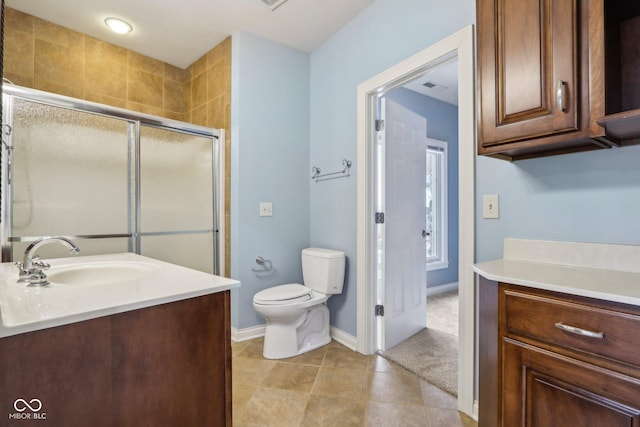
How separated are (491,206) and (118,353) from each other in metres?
1.62

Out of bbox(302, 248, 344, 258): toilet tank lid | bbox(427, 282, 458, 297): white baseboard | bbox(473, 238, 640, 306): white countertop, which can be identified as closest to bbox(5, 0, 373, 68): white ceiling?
bbox(302, 248, 344, 258): toilet tank lid

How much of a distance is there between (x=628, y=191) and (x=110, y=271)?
2.39m

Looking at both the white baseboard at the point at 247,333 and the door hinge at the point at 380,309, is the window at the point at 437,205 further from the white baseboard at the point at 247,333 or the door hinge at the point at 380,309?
the white baseboard at the point at 247,333

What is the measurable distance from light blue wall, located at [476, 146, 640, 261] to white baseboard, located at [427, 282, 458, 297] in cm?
248

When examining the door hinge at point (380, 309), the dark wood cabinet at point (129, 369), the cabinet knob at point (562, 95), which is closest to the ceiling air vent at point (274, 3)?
the cabinet knob at point (562, 95)

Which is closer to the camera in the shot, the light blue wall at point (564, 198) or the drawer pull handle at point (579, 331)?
the drawer pull handle at point (579, 331)

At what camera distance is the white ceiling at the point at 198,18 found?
2.23 m

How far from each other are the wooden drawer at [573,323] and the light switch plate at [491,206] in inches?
21.4

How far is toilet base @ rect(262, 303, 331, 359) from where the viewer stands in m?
2.19

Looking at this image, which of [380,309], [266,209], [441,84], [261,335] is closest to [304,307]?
[380,309]

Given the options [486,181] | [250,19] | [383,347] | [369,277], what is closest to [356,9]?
[250,19]

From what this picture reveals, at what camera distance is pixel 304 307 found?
7.10 feet

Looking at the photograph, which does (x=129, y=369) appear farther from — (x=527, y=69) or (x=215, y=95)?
(x=215, y=95)

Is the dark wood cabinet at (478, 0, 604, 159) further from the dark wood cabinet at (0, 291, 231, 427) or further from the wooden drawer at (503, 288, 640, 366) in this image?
the dark wood cabinet at (0, 291, 231, 427)
